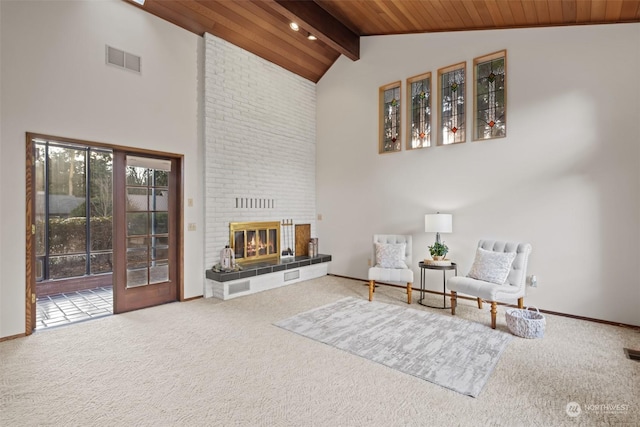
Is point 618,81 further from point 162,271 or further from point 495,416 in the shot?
point 162,271

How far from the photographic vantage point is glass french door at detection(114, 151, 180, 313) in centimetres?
412

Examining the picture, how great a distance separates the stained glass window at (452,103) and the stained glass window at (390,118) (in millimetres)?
748

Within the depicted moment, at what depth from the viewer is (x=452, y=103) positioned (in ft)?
16.2

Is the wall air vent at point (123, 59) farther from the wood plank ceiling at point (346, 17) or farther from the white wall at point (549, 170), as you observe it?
the white wall at point (549, 170)

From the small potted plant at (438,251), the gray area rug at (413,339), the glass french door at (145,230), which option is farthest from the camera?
the small potted plant at (438,251)

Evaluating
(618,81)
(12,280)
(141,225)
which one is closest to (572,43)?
(618,81)

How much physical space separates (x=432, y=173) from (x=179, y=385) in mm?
4264

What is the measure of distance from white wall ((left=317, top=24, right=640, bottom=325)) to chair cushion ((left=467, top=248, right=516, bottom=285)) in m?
0.60

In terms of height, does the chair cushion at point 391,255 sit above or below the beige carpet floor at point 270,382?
above

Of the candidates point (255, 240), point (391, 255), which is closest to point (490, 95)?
point (391, 255)

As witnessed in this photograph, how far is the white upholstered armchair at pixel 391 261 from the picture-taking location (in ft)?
14.8

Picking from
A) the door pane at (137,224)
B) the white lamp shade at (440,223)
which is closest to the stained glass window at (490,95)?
the white lamp shade at (440,223)

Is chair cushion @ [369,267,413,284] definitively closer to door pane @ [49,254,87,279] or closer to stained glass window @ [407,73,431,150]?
stained glass window @ [407,73,431,150]

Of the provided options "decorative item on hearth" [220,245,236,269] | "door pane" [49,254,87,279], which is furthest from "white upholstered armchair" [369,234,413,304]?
"door pane" [49,254,87,279]
